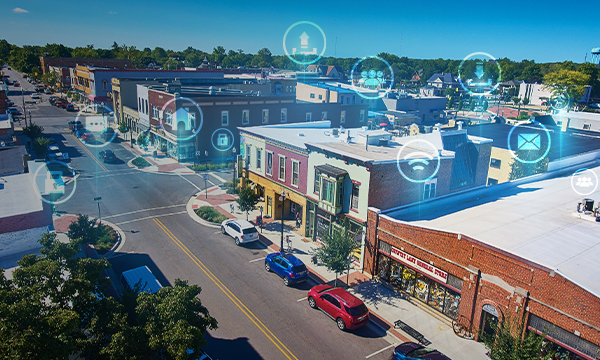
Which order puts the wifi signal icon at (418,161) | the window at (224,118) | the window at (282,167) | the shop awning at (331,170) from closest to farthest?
the shop awning at (331,170) < the wifi signal icon at (418,161) < the window at (282,167) < the window at (224,118)

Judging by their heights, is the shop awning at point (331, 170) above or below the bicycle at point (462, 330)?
above

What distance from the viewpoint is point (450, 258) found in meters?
20.2

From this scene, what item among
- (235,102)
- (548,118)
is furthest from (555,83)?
(235,102)

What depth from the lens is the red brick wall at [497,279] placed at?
1534cm

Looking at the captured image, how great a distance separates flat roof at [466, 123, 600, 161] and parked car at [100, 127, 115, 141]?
57.3m

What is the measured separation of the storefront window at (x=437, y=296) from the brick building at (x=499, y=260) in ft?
→ 0.18

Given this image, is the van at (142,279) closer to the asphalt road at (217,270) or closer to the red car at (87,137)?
the asphalt road at (217,270)

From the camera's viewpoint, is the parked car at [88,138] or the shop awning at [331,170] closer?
the shop awning at [331,170]

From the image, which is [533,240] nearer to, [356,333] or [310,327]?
[356,333]

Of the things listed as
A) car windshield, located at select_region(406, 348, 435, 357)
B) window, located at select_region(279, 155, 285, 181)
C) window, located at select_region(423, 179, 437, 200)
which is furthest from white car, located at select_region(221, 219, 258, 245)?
car windshield, located at select_region(406, 348, 435, 357)

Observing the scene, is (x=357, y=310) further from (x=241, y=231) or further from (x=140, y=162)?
(x=140, y=162)

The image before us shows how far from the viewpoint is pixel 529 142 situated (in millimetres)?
41156

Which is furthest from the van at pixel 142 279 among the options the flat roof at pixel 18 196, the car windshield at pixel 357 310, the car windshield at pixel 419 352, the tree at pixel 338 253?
the car windshield at pixel 419 352

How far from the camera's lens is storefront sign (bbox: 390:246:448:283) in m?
21.0
